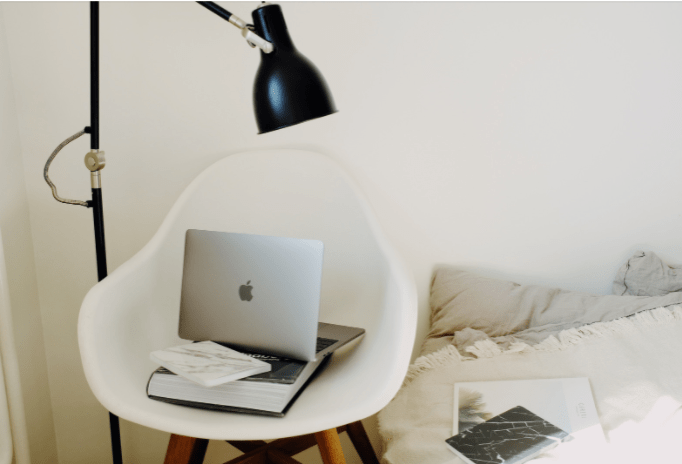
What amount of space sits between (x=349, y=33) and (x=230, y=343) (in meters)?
0.79

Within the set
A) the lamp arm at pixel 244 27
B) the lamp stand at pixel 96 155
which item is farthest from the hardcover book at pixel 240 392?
the lamp arm at pixel 244 27

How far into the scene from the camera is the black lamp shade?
85 cm

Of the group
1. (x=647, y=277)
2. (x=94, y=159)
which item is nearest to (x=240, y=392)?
(x=94, y=159)

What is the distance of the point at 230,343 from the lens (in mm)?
910

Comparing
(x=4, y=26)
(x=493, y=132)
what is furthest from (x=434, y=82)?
(x=4, y=26)

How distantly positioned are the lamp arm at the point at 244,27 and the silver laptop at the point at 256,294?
12.8 inches

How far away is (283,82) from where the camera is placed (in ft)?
2.78

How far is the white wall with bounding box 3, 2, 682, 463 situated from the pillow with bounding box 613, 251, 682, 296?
54 mm

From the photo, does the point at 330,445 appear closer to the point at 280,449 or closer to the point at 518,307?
the point at 280,449

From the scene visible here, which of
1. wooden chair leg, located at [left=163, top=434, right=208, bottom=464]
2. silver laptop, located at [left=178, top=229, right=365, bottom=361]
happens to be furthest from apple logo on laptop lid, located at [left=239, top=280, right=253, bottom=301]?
wooden chair leg, located at [left=163, top=434, right=208, bottom=464]

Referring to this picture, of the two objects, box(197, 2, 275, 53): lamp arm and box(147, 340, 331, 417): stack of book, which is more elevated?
box(197, 2, 275, 53): lamp arm

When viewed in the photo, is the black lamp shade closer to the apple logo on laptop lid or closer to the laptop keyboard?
the apple logo on laptop lid

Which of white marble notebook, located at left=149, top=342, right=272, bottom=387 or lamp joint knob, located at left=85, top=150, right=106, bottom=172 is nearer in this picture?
white marble notebook, located at left=149, top=342, right=272, bottom=387

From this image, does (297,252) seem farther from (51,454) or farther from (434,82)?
(51,454)
